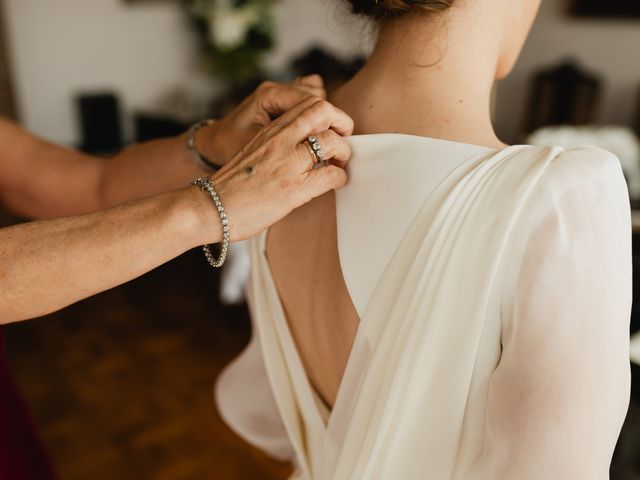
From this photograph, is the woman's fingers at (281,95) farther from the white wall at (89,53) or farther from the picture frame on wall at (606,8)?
the picture frame on wall at (606,8)

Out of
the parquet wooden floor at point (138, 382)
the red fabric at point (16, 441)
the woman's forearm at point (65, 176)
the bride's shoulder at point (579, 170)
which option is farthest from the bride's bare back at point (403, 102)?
the parquet wooden floor at point (138, 382)

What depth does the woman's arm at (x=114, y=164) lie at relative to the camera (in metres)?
0.92

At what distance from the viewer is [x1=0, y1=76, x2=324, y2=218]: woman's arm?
3.02 feet

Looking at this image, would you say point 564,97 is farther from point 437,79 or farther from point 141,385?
point 437,79

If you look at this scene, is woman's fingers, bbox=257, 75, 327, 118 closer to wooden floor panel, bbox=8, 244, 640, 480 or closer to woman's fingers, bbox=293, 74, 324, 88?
woman's fingers, bbox=293, 74, 324, 88

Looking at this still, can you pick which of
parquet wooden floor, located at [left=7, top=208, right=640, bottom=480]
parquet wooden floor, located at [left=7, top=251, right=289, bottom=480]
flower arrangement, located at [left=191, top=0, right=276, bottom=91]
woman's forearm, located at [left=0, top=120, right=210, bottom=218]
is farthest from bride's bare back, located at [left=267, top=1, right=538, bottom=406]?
flower arrangement, located at [left=191, top=0, right=276, bottom=91]

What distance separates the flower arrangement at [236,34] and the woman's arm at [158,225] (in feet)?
13.1

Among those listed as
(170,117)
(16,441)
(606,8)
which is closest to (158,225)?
(16,441)

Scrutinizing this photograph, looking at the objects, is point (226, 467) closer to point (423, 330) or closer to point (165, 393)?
point (165, 393)

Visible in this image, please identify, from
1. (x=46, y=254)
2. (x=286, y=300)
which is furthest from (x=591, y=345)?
(x=46, y=254)

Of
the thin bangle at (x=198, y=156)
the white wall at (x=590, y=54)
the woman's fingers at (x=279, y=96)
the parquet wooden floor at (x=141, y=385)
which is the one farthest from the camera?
the white wall at (x=590, y=54)

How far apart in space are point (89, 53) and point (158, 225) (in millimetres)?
4322

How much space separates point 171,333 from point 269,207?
2.62 meters

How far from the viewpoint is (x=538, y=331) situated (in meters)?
0.58
